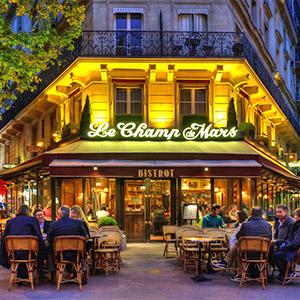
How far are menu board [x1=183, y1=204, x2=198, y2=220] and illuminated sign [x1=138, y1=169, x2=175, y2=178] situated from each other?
213 centimetres

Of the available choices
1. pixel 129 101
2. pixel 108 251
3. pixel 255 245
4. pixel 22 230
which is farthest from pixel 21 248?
pixel 129 101

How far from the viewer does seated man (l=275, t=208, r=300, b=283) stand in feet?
39.7

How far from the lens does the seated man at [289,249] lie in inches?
476

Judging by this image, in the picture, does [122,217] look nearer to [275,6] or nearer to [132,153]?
[132,153]

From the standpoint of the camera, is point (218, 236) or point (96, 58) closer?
point (218, 236)

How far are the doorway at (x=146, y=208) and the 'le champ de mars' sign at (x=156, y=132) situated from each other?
1547 millimetres

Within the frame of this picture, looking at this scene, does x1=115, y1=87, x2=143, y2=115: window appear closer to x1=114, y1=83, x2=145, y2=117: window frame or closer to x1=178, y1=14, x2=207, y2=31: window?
x1=114, y1=83, x2=145, y2=117: window frame

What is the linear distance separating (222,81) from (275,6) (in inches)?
611

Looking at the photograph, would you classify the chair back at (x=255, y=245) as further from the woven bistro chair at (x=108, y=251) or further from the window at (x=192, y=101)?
the window at (x=192, y=101)

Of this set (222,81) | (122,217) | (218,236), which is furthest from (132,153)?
(218,236)

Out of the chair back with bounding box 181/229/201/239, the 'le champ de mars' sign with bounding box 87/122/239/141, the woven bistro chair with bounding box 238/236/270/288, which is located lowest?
the woven bistro chair with bounding box 238/236/270/288

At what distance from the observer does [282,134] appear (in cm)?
3694

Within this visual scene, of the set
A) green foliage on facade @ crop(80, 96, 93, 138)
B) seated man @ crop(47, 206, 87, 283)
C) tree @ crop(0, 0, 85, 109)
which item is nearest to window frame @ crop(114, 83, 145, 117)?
green foliage on facade @ crop(80, 96, 93, 138)

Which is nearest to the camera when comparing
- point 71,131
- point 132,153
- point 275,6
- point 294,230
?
point 294,230
